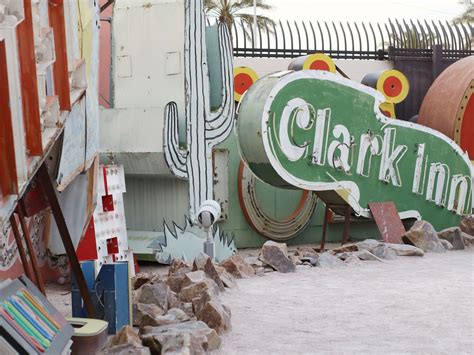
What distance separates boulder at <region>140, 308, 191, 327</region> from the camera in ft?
19.1

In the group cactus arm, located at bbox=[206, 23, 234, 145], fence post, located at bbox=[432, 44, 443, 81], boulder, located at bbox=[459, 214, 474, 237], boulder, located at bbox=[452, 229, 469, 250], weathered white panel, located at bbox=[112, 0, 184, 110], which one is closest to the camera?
weathered white panel, located at bbox=[112, 0, 184, 110]

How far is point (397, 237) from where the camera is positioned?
11562 millimetres

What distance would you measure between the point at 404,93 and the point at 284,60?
220 cm

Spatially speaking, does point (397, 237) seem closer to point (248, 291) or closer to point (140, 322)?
point (248, 291)

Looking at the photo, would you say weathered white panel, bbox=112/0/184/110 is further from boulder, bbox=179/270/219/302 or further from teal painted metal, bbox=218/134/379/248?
boulder, bbox=179/270/219/302

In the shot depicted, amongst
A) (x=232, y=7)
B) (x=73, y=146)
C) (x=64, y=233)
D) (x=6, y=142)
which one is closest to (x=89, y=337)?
(x=64, y=233)

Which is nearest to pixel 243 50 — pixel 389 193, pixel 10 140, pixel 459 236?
pixel 389 193

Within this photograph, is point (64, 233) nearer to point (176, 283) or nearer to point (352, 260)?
point (176, 283)

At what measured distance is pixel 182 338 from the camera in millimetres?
5230

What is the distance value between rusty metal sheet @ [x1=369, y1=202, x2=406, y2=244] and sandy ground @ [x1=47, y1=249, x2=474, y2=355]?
Result: 148cm

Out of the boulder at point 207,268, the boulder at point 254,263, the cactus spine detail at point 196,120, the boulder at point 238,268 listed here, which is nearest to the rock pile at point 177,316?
the boulder at point 207,268

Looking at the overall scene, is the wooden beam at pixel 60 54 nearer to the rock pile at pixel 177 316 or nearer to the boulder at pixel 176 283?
the rock pile at pixel 177 316

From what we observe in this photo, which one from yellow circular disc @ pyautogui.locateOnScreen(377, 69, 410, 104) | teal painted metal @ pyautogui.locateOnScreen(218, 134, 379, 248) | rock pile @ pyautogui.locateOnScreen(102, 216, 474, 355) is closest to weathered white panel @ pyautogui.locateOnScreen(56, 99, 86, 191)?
rock pile @ pyautogui.locateOnScreen(102, 216, 474, 355)

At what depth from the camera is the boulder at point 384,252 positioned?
33.9 feet
